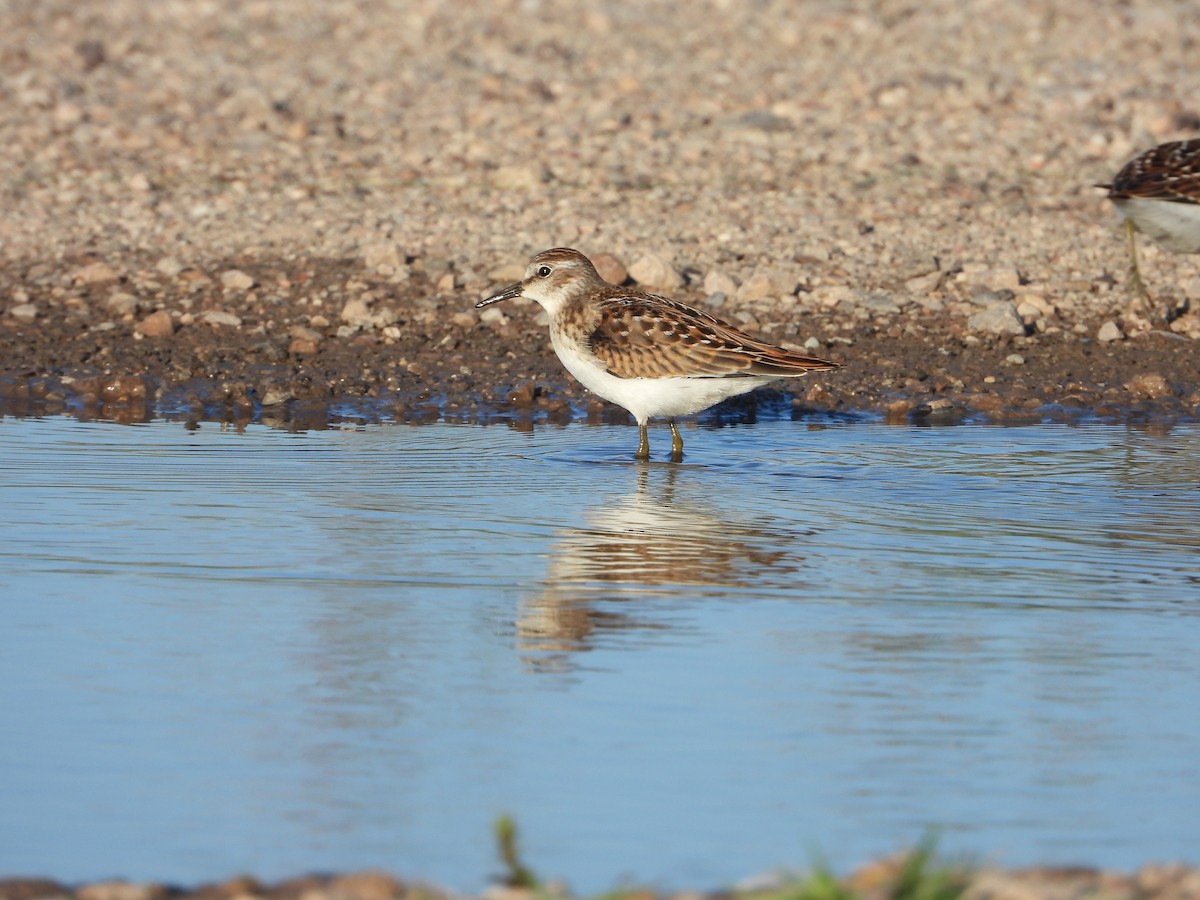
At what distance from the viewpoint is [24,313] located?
12703mm

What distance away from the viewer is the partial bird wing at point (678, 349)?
10.0 meters

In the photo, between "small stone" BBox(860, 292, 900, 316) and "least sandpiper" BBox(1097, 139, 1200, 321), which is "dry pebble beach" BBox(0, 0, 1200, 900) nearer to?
"small stone" BBox(860, 292, 900, 316)

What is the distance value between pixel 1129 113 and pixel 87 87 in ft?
28.4

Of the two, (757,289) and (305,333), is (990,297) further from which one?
(305,333)

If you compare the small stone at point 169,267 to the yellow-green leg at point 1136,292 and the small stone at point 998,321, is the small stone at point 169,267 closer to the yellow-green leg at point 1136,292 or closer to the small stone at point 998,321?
the small stone at point 998,321

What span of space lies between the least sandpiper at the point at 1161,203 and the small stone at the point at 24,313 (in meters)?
6.99

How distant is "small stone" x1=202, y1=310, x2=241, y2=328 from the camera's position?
41.0 ft

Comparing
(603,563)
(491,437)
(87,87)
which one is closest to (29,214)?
(87,87)

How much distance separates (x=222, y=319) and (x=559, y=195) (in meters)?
3.08

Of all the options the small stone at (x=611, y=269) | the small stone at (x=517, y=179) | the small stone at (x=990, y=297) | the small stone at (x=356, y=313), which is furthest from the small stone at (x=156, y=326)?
the small stone at (x=990, y=297)

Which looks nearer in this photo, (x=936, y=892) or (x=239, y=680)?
(x=936, y=892)

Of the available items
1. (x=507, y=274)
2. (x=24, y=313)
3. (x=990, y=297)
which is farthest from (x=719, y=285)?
(x=24, y=313)

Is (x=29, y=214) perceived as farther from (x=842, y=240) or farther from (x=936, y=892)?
(x=936, y=892)

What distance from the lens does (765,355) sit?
10070mm
